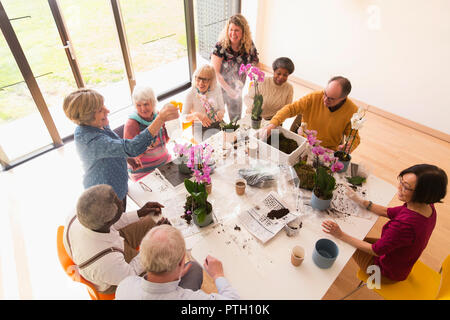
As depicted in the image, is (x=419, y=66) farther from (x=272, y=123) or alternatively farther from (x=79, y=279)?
(x=79, y=279)

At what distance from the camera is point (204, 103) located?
2430 millimetres

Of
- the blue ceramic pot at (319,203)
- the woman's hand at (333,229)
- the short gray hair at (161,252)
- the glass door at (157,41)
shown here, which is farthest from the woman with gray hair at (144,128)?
the glass door at (157,41)

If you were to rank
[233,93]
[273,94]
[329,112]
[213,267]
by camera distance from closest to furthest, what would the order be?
1. [213,267]
2. [329,112]
3. [273,94]
4. [233,93]

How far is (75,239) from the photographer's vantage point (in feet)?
4.51

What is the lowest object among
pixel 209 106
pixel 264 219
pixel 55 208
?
pixel 55 208

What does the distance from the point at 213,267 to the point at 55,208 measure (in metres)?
2.15

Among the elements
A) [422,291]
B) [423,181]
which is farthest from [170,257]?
[422,291]

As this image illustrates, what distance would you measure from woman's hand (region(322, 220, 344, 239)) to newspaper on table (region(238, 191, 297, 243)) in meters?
0.19

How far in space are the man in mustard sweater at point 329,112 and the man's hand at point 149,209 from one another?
0.98 metres

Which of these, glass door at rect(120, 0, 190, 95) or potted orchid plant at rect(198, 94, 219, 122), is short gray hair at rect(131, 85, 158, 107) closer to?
potted orchid plant at rect(198, 94, 219, 122)

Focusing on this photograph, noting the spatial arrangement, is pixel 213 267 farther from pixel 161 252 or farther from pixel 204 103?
pixel 204 103

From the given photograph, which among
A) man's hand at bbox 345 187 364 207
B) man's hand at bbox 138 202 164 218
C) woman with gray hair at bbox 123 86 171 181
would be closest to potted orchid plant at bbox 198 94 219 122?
woman with gray hair at bbox 123 86 171 181

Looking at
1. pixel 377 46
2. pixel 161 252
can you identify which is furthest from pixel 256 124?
pixel 377 46

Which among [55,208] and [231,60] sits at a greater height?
[231,60]
